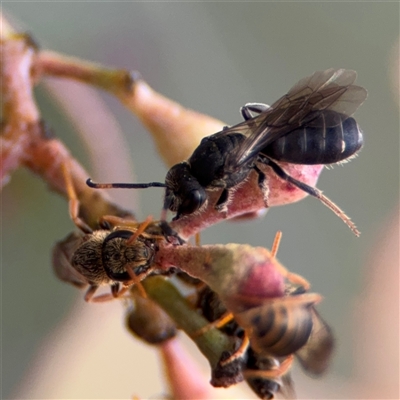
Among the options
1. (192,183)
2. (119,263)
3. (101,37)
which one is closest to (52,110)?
(101,37)

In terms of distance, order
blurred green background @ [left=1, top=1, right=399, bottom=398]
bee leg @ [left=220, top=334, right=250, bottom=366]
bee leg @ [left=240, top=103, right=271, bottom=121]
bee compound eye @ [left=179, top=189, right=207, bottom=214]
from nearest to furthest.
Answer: bee leg @ [left=220, top=334, right=250, bottom=366]
bee compound eye @ [left=179, top=189, right=207, bottom=214]
bee leg @ [left=240, top=103, right=271, bottom=121]
blurred green background @ [left=1, top=1, right=399, bottom=398]

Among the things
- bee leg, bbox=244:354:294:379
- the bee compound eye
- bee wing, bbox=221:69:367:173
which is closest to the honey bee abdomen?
bee leg, bbox=244:354:294:379

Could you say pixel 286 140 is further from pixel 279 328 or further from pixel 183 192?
pixel 279 328

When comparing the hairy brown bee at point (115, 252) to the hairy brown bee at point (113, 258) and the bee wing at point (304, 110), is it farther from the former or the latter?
the bee wing at point (304, 110)

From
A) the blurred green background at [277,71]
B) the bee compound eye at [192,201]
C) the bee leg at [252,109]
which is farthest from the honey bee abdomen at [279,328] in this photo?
the blurred green background at [277,71]

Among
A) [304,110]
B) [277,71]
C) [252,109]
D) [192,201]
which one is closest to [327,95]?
[304,110]

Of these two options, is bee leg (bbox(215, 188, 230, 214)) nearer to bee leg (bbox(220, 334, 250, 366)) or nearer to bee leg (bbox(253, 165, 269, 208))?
bee leg (bbox(253, 165, 269, 208))
